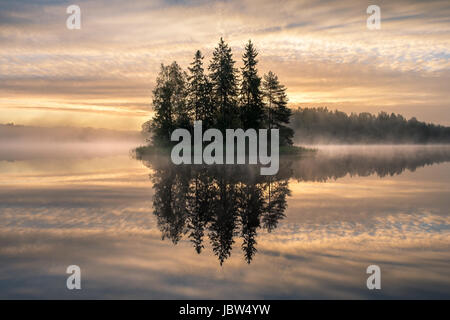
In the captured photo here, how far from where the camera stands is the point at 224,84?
69938mm

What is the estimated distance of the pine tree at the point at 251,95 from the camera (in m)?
70.2

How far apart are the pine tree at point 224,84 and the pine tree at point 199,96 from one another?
1.57 metres

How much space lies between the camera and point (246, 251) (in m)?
10.9

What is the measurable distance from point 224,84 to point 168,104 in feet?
42.2

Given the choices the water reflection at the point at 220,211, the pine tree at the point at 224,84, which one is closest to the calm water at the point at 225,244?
the water reflection at the point at 220,211

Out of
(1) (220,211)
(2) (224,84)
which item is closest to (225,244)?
(1) (220,211)

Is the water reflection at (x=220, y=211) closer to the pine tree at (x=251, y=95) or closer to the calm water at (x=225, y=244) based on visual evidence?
the calm water at (x=225, y=244)

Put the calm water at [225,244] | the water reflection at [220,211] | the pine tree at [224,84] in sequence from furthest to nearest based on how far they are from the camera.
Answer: the pine tree at [224,84], the water reflection at [220,211], the calm water at [225,244]

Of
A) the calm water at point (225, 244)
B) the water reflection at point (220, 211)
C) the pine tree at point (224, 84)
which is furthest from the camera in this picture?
the pine tree at point (224, 84)

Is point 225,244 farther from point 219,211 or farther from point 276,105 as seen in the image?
point 276,105

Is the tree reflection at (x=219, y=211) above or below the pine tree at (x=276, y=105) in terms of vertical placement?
below

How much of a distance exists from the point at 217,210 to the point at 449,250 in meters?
8.73

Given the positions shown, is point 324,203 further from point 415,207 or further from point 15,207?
point 15,207
